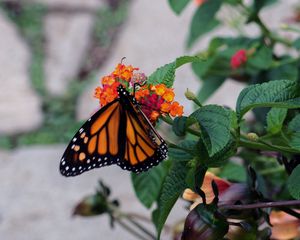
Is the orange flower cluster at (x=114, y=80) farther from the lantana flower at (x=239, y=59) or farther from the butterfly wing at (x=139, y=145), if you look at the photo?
the lantana flower at (x=239, y=59)

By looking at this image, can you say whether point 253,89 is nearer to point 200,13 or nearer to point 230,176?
point 230,176

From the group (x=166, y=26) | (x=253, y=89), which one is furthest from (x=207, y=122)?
(x=166, y=26)

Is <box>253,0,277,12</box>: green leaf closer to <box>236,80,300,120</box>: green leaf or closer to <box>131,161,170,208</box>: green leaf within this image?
<box>131,161,170,208</box>: green leaf

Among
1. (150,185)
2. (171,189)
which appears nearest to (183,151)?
(171,189)

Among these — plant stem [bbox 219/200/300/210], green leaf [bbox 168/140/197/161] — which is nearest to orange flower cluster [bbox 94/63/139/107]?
green leaf [bbox 168/140/197/161]

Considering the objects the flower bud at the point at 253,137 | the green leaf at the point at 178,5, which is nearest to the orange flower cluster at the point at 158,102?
the flower bud at the point at 253,137

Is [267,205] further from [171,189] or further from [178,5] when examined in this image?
[178,5]
